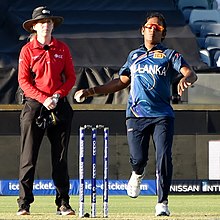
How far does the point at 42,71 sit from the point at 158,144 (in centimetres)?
129

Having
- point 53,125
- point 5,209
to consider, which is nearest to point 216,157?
point 5,209

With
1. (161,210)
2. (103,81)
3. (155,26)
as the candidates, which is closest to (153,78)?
(155,26)

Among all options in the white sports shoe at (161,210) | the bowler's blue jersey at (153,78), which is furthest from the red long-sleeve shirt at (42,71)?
the white sports shoe at (161,210)

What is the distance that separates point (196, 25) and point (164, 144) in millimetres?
14801

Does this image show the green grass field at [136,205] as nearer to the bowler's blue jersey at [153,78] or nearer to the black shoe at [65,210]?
the black shoe at [65,210]

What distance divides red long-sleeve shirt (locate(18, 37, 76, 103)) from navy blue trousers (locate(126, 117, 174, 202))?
2.48 ft

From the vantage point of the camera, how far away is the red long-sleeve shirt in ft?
35.9

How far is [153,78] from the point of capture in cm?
1067

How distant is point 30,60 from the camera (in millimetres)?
11000

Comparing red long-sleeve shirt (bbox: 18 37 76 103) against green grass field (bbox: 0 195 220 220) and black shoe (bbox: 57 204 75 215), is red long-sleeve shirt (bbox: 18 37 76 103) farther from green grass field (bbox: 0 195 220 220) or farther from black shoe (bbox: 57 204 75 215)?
green grass field (bbox: 0 195 220 220)

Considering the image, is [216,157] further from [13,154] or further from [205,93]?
[13,154]

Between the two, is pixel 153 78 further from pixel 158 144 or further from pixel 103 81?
pixel 103 81

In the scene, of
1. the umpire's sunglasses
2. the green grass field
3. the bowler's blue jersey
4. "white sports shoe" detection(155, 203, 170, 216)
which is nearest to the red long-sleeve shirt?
→ the bowler's blue jersey

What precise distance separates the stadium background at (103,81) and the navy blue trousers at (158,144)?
22.2 feet
